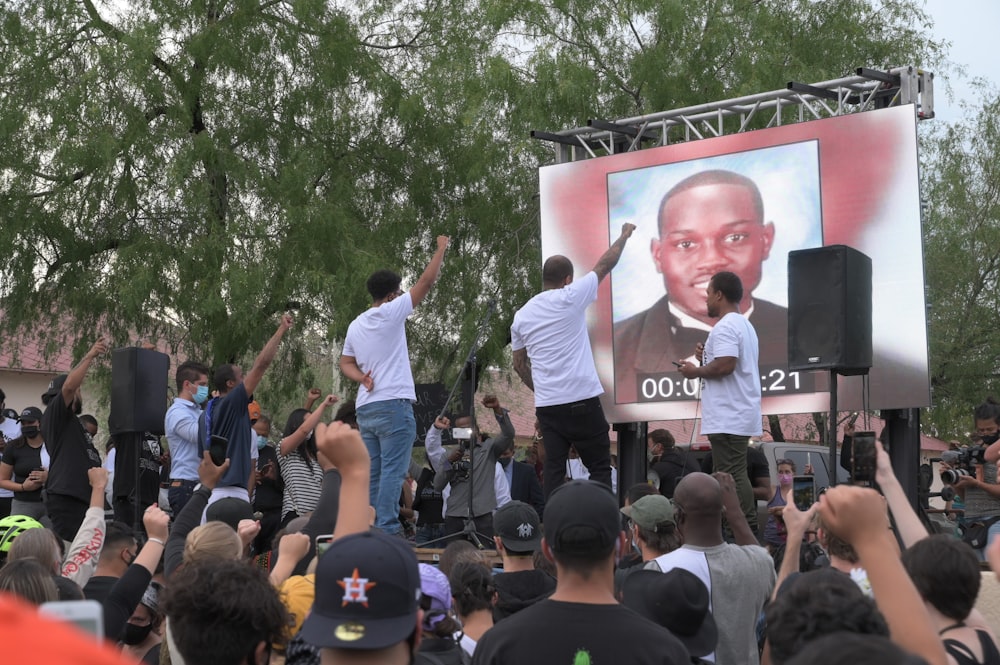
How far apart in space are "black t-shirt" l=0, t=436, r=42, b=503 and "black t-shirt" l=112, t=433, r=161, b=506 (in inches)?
42.9

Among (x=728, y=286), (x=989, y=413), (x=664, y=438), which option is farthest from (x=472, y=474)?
(x=989, y=413)

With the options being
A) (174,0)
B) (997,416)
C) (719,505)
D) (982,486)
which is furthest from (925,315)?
(174,0)

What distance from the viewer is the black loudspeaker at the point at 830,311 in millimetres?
7316

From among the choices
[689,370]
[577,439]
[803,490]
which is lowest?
[803,490]

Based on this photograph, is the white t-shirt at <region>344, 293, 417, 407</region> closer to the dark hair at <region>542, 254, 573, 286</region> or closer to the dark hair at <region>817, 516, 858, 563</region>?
the dark hair at <region>542, 254, 573, 286</region>

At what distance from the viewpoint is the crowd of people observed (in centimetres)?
237

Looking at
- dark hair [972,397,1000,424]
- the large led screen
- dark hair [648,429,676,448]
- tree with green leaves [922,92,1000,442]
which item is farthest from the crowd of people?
tree with green leaves [922,92,1000,442]

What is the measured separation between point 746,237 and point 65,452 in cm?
678

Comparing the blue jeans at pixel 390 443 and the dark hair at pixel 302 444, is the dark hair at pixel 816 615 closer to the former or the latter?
the blue jeans at pixel 390 443

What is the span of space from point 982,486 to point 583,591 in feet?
19.6

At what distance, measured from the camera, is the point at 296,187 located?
47.6ft

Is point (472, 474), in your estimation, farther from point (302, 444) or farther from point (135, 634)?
point (135, 634)

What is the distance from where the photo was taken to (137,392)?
26.4 ft

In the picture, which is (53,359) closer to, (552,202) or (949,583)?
(552,202)
